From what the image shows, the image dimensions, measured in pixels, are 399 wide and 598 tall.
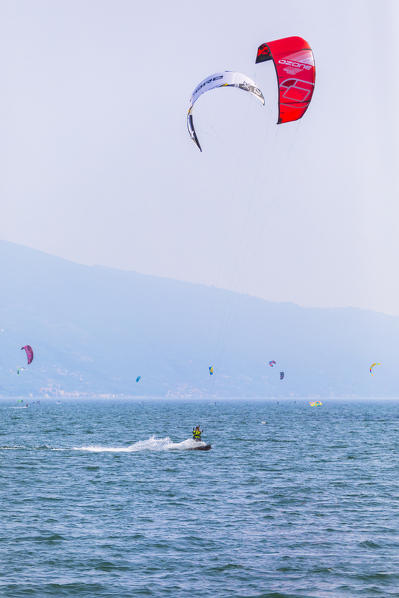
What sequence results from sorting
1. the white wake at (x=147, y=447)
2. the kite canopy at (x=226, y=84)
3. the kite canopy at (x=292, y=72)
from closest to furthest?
the kite canopy at (x=292, y=72)
the kite canopy at (x=226, y=84)
the white wake at (x=147, y=447)

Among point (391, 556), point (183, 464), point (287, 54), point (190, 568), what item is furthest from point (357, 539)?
point (183, 464)

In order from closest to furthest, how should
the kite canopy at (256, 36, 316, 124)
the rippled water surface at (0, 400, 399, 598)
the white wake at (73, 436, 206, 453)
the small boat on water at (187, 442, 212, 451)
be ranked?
the rippled water surface at (0, 400, 399, 598) → the kite canopy at (256, 36, 316, 124) → the small boat on water at (187, 442, 212, 451) → the white wake at (73, 436, 206, 453)

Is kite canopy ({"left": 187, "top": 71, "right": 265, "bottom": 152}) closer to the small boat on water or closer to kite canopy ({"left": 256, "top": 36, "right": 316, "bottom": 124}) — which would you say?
kite canopy ({"left": 256, "top": 36, "right": 316, "bottom": 124})

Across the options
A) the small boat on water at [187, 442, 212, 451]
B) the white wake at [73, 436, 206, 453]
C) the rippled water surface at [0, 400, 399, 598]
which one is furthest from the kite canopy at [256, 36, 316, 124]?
the white wake at [73, 436, 206, 453]

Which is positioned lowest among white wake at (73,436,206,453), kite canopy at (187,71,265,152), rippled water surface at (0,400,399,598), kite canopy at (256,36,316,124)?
rippled water surface at (0,400,399,598)

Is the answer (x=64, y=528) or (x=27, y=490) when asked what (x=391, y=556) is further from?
(x=27, y=490)

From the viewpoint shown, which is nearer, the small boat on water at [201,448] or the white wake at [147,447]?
the small boat on water at [201,448]

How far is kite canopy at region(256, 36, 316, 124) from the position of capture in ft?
118

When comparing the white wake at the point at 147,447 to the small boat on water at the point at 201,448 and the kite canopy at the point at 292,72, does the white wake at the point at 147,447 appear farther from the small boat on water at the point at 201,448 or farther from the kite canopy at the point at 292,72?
the kite canopy at the point at 292,72

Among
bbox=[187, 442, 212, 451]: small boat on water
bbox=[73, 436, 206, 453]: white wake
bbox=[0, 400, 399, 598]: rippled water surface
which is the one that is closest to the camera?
bbox=[0, 400, 399, 598]: rippled water surface

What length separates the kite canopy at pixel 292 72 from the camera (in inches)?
1412

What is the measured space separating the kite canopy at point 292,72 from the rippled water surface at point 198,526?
18.4 meters

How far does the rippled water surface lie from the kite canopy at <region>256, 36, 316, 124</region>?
60.4 ft

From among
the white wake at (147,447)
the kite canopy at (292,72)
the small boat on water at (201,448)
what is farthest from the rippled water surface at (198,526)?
the kite canopy at (292,72)
